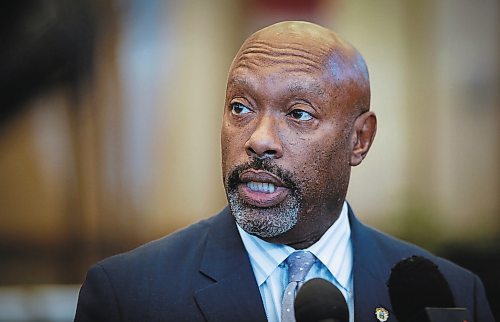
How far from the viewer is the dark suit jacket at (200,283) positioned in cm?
212

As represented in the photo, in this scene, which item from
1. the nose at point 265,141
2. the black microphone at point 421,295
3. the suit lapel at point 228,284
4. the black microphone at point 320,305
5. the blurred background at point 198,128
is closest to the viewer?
the black microphone at point 320,305

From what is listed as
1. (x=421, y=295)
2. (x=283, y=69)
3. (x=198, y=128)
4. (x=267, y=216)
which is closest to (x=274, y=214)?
(x=267, y=216)

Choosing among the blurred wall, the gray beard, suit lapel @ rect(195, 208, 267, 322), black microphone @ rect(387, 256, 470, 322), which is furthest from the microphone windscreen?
the blurred wall

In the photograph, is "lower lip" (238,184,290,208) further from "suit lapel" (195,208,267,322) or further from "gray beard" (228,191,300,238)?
"suit lapel" (195,208,267,322)

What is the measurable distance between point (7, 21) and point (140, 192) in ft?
9.95

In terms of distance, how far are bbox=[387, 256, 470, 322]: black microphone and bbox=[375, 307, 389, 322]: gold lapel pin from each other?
0.36 metres

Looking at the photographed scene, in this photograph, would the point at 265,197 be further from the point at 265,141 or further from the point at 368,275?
the point at 368,275

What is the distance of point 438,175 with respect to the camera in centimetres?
859

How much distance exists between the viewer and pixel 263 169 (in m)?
2.01

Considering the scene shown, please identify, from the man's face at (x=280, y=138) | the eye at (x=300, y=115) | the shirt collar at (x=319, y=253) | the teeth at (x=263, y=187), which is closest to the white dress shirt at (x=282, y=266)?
the shirt collar at (x=319, y=253)

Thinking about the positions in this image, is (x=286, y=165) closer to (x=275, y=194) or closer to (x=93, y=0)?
(x=275, y=194)

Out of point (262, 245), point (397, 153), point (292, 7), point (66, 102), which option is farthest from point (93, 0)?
point (262, 245)

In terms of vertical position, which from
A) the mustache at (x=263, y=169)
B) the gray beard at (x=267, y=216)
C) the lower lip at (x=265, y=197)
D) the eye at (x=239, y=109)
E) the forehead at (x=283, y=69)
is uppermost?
the forehead at (x=283, y=69)

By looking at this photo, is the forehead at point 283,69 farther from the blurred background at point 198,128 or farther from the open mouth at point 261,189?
the blurred background at point 198,128
